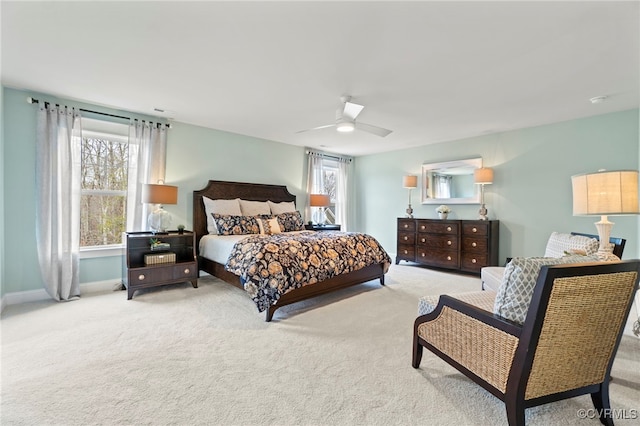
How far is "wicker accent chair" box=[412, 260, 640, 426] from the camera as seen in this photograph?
4.15 ft

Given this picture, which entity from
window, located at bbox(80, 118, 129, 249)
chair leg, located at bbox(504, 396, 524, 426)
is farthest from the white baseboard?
chair leg, located at bbox(504, 396, 524, 426)

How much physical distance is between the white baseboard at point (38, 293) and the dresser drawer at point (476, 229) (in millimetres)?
5311

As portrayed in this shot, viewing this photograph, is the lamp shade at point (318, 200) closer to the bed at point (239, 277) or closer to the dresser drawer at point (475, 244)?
the bed at point (239, 277)

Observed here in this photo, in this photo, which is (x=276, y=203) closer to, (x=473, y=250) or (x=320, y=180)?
(x=320, y=180)

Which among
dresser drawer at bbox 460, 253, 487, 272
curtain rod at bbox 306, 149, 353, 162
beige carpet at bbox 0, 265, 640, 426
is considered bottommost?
beige carpet at bbox 0, 265, 640, 426

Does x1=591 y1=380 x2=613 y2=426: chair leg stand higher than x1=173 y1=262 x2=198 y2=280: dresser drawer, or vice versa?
x1=173 y1=262 x2=198 y2=280: dresser drawer

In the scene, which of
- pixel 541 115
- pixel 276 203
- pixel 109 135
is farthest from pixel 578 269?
pixel 109 135

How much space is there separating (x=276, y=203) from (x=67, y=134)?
3087 mm

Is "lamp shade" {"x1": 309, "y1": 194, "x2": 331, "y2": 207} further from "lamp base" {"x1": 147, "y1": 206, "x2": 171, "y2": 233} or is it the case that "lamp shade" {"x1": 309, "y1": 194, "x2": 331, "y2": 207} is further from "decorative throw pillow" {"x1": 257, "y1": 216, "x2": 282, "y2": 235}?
"lamp base" {"x1": 147, "y1": 206, "x2": 171, "y2": 233}

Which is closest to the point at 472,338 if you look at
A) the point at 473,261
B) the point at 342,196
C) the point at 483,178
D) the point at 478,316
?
the point at 478,316

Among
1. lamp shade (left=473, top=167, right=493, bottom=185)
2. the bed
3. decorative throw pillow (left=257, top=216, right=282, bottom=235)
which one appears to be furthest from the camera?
lamp shade (left=473, top=167, right=493, bottom=185)

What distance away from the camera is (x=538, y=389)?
1.41 metres

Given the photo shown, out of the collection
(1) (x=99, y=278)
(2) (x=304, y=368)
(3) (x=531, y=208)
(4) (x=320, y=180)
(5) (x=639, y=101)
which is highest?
(5) (x=639, y=101)

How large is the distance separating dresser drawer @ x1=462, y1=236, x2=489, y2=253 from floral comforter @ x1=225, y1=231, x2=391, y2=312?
1963mm
